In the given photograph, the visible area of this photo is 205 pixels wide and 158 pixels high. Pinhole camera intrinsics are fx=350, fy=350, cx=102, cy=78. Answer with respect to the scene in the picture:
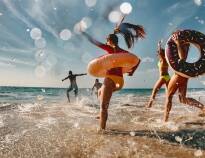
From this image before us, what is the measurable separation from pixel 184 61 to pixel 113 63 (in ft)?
6.16

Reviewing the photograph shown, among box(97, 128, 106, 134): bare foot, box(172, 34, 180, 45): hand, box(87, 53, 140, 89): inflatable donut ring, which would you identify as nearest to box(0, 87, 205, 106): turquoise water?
box(172, 34, 180, 45): hand

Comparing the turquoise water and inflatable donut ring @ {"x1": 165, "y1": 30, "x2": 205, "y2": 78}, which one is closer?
inflatable donut ring @ {"x1": 165, "y1": 30, "x2": 205, "y2": 78}

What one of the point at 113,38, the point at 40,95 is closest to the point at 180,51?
the point at 113,38

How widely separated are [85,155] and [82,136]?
1.50 metres

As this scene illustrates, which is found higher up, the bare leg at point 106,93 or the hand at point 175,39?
the hand at point 175,39

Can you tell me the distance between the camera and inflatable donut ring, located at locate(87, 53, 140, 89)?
7.31 m

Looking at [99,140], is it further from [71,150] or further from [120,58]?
[120,58]

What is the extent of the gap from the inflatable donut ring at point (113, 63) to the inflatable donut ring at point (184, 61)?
3.38 feet

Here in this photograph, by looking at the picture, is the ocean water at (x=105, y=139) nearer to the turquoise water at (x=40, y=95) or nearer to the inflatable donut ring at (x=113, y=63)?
the inflatable donut ring at (x=113, y=63)

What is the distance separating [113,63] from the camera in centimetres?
733

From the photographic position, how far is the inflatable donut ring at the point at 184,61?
8002 mm

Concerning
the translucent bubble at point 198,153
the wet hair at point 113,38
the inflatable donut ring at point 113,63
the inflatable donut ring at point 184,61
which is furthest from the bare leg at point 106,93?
the translucent bubble at point 198,153

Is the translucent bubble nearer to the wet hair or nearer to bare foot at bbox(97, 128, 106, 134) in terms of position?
bare foot at bbox(97, 128, 106, 134)

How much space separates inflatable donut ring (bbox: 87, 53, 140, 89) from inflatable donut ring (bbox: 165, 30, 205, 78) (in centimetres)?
103
